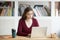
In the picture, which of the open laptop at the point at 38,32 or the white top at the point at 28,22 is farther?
the white top at the point at 28,22

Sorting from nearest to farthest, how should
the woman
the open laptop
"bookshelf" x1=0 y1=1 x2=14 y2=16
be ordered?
the open laptop → the woman → "bookshelf" x1=0 y1=1 x2=14 y2=16

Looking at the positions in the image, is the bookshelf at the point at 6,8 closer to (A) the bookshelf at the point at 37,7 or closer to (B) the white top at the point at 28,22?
(A) the bookshelf at the point at 37,7

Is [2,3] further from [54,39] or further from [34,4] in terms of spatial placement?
[54,39]

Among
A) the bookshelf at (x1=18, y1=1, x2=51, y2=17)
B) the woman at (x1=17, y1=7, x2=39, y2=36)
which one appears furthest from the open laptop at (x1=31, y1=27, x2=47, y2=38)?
the bookshelf at (x1=18, y1=1, x2=51, y2=17)

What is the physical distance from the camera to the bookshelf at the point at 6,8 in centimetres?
447

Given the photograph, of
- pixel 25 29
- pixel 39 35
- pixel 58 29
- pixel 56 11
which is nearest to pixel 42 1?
pixel 56 11

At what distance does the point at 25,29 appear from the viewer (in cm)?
362

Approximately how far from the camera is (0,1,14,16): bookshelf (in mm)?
4469

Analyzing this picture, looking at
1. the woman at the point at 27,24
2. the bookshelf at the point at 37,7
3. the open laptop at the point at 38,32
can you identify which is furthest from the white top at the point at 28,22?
the bookshelf at the point at 37,7

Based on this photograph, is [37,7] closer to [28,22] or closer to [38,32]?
[28,22]

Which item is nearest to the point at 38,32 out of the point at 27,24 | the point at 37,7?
the point at 27,24

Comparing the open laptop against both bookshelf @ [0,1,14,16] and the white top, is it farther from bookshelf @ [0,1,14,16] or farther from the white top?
bookshelf @ [0,1,14,16]

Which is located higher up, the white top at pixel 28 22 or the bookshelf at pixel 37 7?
the bookshelf at pixel 37 7

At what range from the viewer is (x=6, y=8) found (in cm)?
450
